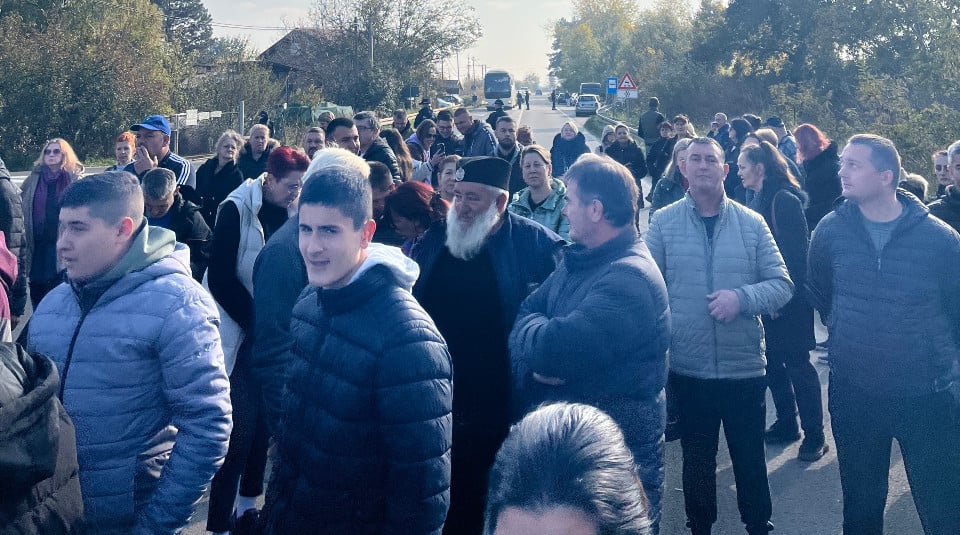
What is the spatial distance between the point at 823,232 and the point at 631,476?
3.25m

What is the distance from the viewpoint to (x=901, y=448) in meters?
3.95

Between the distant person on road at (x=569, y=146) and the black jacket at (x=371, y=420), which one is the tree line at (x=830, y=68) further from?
the black jacket at (x=371, y=420)

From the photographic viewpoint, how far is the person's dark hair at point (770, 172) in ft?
19.1

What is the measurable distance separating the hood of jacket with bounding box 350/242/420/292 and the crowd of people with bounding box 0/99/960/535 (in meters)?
0.01

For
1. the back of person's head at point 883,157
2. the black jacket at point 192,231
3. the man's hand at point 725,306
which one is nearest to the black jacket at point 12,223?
the black jacket at point 192,231

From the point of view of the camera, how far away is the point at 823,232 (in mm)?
4289

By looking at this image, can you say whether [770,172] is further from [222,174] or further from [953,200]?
[222,174]

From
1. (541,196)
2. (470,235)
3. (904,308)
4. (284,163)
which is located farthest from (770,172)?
(284,163)

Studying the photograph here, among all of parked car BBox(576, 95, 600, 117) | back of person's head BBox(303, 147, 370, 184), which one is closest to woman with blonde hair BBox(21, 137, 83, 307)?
back of person's head BBox(303, 147, 370, 184)

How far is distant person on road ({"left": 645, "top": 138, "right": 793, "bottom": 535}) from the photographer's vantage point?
4250 mm

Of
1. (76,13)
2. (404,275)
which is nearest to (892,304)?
(404,275)

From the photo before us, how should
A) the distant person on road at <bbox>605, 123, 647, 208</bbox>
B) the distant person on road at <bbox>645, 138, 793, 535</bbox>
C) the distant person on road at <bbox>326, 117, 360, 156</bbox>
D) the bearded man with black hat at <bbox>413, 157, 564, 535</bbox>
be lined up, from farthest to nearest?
the distant person on road at <bbox>605, 123, 647, 208</bbox> → the distant person on road at <bbox>326, 117, 360, 156</bbox> → the distant person on road at <bbox>645, 138, 793, 535</bbox> → the bearded man with black hat at <bbox>413, 157, 564, 535</bbox>

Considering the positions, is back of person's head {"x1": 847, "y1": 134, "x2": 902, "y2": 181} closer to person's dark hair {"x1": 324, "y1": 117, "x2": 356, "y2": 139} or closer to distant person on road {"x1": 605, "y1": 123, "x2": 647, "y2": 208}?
person's dark hair {"x1": 324, "y1": 117, "x2": 356, "y2": 139}

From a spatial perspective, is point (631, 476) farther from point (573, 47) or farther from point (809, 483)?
point (573, 47)
